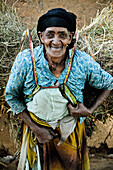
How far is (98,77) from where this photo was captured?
1.56 meters

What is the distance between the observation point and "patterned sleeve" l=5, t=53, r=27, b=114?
1451mm

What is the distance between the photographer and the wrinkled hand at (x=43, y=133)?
5.30 feet

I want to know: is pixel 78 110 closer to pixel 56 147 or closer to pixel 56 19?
pixel 56 147

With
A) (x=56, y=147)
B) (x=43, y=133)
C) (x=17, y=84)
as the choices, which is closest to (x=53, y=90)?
(x=17, y=84)

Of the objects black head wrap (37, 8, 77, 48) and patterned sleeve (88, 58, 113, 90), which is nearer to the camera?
black head wrap (37, 8, 77, 48)

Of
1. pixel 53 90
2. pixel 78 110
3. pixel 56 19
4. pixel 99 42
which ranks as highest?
pixel 56 19

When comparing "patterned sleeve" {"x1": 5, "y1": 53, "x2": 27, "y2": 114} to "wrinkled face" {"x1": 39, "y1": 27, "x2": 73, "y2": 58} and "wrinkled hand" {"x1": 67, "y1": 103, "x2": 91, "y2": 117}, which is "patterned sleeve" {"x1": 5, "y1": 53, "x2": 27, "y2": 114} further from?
"wrinkled hand" {"x1": 67, "y1": 103, "x2": 91, "y2": 117}

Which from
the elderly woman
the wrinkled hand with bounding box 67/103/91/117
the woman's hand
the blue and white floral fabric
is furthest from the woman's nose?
the woman's hand

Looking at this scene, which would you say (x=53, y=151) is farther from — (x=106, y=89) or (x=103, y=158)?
(x=103, y=158)

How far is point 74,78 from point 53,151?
59 centimetres

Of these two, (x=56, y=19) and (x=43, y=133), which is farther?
(x=43, y=133)

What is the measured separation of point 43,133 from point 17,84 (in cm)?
40

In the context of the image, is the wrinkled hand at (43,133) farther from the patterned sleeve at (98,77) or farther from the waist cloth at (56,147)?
the patterned sleeve at (98,77)

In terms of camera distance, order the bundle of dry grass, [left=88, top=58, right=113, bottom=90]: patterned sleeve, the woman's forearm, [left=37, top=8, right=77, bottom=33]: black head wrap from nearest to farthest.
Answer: [left=37, top=8, right=77, bottom=33]: black head wrap, [left=88, top=58, right=113, bottom=90]: patterned sleeve, the woman's forearm, the bundle of dry grass
